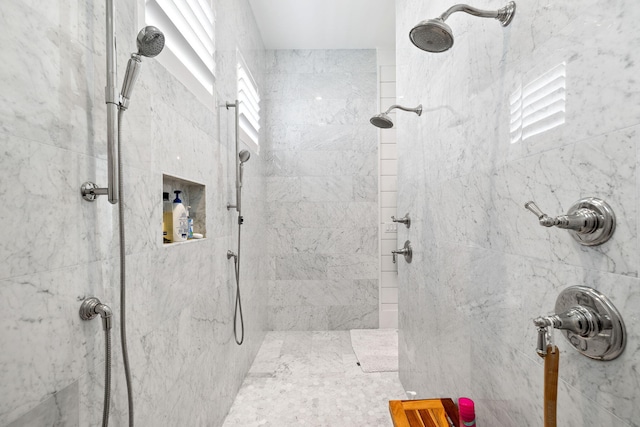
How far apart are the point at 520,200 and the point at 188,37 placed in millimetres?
1401

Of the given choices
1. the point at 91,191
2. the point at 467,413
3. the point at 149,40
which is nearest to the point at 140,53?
the point at 149,40

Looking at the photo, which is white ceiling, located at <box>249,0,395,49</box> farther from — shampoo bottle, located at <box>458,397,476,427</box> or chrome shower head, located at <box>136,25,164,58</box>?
shampoo bottle, located at <box>458,397,476,427</box>

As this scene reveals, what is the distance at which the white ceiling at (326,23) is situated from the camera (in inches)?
105

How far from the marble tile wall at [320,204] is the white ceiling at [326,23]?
21 centimetres

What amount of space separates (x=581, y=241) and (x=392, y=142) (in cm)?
274

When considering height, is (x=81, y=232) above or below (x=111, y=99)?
below

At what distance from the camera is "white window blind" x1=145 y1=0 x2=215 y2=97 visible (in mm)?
1232

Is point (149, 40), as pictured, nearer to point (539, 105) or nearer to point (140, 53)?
point (140, 53)

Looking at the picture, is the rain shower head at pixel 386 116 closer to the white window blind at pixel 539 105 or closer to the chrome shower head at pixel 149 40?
the white window blind at pixel 539 105

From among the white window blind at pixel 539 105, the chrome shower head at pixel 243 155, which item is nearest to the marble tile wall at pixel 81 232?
the chrome shower head at pixel 243 155

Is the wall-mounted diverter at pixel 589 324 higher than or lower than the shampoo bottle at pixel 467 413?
higher

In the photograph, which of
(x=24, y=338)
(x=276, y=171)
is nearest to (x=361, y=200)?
(x=276, y=171)

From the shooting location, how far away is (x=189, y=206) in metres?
1.62

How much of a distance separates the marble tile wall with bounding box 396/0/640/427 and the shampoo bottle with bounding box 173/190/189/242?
3.72 ft
